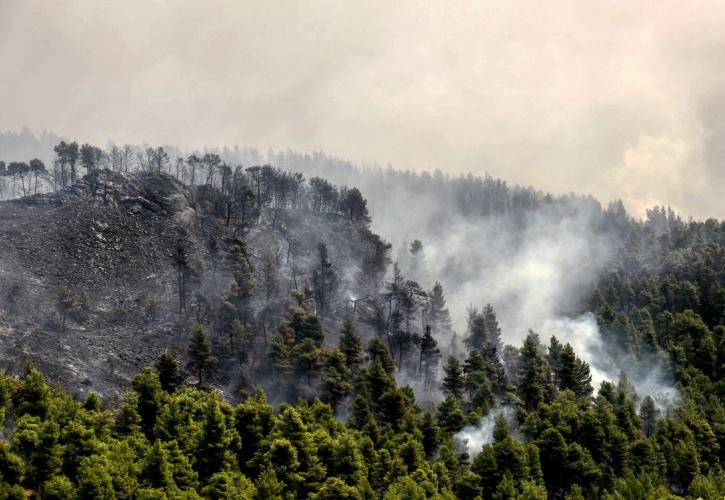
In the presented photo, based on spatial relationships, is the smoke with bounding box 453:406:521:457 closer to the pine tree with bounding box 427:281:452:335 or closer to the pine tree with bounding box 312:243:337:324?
the pine tree with bounding box 312:243:337:324

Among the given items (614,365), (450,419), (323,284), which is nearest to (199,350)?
(450,419)

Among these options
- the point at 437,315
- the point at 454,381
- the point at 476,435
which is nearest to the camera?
the point at 476,435

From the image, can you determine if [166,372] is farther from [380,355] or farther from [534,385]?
[534,385]

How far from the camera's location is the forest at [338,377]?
53.2 meters

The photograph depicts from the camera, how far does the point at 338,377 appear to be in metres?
84.1

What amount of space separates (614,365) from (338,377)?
56.5 metres

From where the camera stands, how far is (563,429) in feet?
226

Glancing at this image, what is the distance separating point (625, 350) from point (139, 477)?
9250 cm

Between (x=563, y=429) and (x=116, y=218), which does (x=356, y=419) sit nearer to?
(x=563, y=429)

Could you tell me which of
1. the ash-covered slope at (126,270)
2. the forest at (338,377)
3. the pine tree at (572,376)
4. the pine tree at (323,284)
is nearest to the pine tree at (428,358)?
the forest at (338,377)

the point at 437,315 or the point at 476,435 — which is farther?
the point at 437,315

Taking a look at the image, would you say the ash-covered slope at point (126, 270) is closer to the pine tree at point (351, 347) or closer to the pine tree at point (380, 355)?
the pine tree at point (351, 347)

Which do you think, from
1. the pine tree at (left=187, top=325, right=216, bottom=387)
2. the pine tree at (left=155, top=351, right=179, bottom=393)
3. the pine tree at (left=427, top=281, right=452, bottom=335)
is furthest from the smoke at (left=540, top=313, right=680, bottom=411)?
the pine tree at (left=155, top=351, right=179, bottom=393)

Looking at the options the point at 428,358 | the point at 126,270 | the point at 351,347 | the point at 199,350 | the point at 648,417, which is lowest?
the point at 648,417
